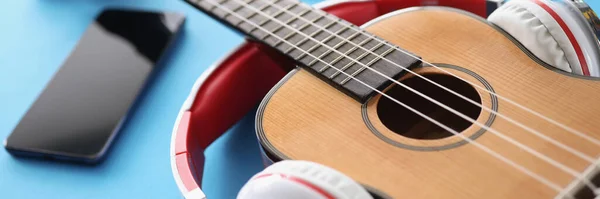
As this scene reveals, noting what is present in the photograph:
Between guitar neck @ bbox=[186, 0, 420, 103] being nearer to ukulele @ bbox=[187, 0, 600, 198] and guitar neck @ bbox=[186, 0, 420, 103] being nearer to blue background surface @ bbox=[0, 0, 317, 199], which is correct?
ukulele @ bbox=[187, 0, 600, 198]

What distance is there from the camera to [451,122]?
72 centimetres

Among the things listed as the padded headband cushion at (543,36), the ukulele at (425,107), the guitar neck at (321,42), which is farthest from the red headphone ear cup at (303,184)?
the padded headband cushion at (543,36)

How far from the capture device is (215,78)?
2.51ft

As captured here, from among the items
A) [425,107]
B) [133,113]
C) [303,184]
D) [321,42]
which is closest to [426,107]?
[425,107]

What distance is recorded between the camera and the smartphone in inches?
31.7

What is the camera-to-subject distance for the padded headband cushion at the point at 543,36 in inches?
26.3

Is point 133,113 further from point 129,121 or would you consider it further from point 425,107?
point 425,107

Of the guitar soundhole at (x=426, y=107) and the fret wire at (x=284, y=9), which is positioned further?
the fret wire at (x=284, y=9)

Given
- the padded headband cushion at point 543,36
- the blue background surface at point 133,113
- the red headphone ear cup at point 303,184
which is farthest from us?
the blue background surface at point 133,113

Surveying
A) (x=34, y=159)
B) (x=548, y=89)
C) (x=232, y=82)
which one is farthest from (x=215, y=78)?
(x=548, y=89)

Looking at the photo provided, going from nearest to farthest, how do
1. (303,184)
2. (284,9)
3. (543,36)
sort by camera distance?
(303,184)
(543,36)
(284,9)

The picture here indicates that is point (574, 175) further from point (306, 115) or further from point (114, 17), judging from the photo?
point (114, 17)

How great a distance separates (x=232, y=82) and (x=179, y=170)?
176mm

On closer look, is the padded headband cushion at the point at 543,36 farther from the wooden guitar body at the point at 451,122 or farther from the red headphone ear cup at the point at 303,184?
the red headphone ear cup at the point at 303,184
